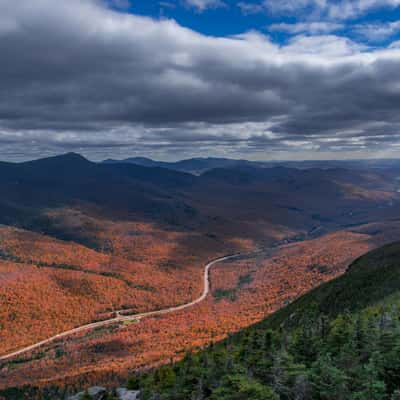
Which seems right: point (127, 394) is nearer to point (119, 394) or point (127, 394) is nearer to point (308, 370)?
point (119, 394)

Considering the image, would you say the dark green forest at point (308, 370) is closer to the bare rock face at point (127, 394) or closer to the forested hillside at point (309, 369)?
the forested hillside at point (309, 369)

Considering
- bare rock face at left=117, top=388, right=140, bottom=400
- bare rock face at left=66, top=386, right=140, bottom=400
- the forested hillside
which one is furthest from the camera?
bare rock face at left=66, top=386, right=140, bottom=400

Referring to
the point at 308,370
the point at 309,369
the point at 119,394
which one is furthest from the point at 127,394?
the point at 308,370

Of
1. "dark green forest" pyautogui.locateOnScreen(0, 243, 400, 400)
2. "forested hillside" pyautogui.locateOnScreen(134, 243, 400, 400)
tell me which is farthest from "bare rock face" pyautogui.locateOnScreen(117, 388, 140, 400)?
"forested hillside" pyautogui.locateOnScreen(134, 243, 400, 400)

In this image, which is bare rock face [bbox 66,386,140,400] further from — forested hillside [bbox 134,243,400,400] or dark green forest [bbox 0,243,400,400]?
forested hillside [bbox 134,243,400,400]

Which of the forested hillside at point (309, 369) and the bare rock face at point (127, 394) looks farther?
the bare rock face at point (127, 394)

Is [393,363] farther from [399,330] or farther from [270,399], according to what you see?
[270,399]

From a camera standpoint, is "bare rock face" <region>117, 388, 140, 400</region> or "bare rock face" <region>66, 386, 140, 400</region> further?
"bare rock face" <region>66, 386, 140, 400</region>

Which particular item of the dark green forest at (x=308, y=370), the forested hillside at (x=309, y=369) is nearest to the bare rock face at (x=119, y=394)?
the dark green forest at (x=308, y=370)
